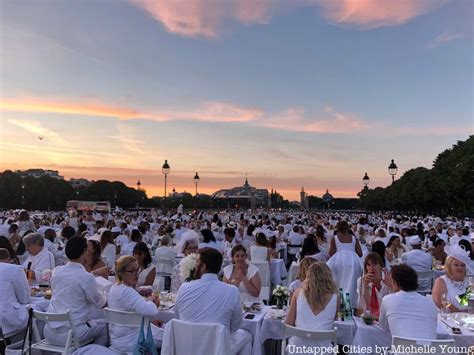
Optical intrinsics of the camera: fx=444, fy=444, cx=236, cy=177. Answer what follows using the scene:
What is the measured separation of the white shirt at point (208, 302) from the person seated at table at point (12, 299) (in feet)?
8.51

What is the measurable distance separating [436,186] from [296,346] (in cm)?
5795

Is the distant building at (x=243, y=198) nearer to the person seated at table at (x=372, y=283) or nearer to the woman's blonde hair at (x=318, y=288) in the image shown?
the person seated at table at (x=372, y=283)

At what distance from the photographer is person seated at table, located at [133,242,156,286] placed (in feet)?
25.7

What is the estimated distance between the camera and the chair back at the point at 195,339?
15.2ft

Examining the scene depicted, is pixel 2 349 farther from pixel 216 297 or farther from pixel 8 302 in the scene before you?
pixel 216 297

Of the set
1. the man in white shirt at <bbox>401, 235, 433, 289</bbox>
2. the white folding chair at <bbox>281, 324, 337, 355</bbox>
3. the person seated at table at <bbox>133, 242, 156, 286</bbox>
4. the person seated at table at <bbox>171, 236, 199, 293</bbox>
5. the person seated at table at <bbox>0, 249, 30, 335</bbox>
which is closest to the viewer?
the white folding chair at <bbox>281, 324, 337, 355</bbox>

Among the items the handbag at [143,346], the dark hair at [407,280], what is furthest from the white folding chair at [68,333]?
the dark hair at [407,280]

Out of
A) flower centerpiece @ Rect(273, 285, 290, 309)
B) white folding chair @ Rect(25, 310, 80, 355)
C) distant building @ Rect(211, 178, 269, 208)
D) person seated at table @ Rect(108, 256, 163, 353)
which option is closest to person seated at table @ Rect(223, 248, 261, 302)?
flower centerpiece @ Rect(273, 285, 290, 309)

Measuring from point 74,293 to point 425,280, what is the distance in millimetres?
8557

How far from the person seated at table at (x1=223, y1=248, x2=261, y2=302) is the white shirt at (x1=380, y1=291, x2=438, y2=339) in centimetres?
259

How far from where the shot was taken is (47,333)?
558cm

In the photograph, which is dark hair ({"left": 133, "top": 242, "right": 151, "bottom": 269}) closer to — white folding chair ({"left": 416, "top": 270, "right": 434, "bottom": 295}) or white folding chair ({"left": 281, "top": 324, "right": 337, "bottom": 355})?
white folding chair ({"left": 281, "top": 324, "right": 337, "bottom": 355})

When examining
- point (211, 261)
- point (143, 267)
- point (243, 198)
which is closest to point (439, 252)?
point (143, 267)

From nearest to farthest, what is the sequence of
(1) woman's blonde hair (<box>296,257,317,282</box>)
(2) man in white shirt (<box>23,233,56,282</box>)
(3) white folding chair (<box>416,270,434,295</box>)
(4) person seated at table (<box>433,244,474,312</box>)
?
(1) woman's blonde hair (<box>296,257,317,282</box>) → (4) person seated at table (<box>433,244,474,312</box>) → (2) man in white shirt (<box>23,233,56,282</box>) → (3) white folding chair (<box>416,270,434,295</box>)
